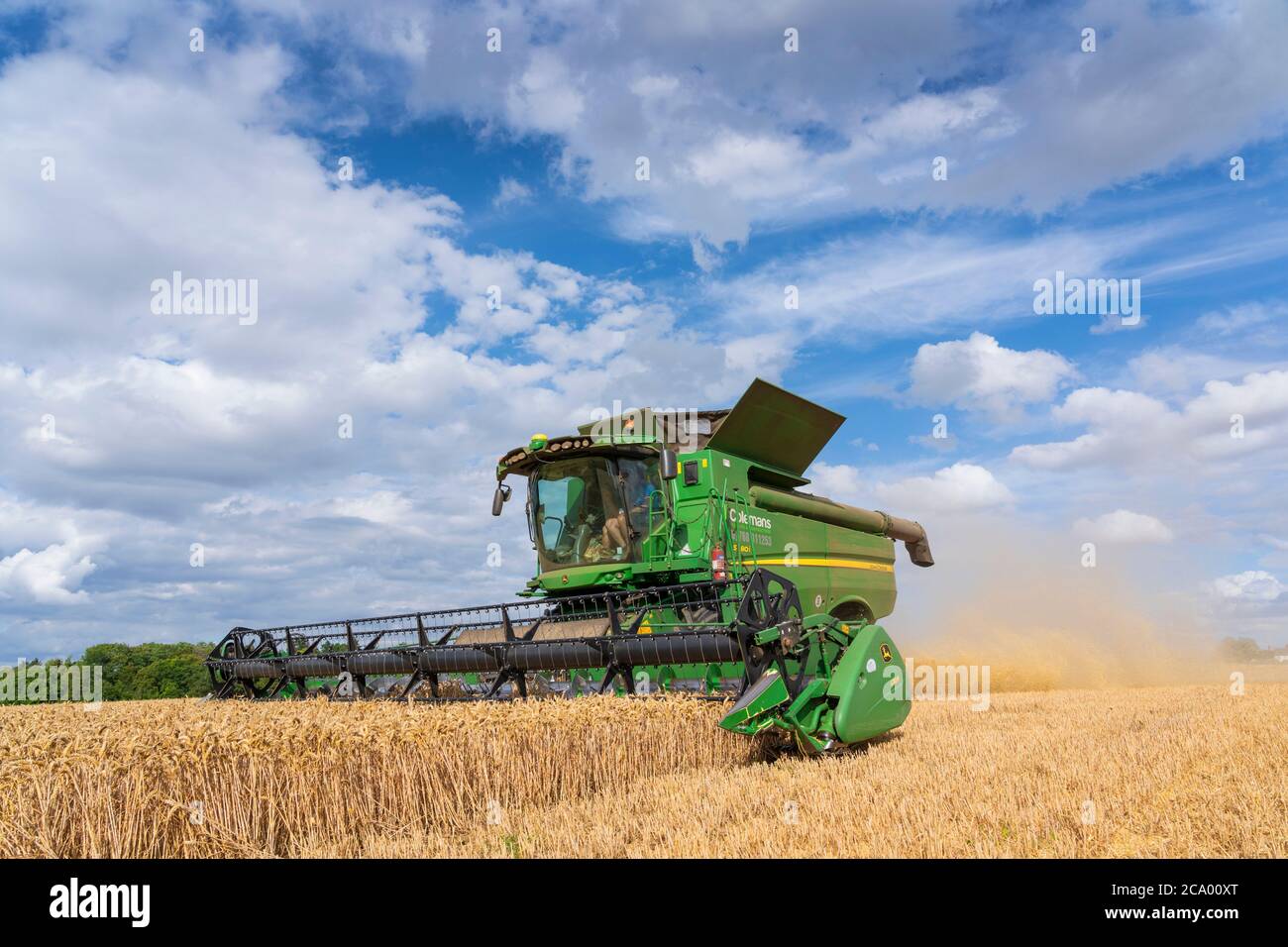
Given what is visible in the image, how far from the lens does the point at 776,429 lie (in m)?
9.16

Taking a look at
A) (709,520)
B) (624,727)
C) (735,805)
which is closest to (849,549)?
(709,520)

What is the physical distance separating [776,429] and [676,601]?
2.35 m

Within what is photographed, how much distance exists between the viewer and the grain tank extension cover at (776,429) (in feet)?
28.2

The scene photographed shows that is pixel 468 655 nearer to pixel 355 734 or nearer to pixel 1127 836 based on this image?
pixel 355 734

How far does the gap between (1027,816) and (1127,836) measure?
0.38m

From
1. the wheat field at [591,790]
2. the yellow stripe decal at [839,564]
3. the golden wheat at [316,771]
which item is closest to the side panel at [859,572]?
the yellow stripe decal at [839,564]

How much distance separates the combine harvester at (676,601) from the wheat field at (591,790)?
0.46 m

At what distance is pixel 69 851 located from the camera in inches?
122

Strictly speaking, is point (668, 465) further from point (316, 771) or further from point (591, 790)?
point (316, 771)

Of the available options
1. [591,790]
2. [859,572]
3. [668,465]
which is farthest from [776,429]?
[591,790]

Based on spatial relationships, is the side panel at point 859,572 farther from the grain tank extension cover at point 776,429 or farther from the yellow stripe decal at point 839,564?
the grain tank extension cover at point 776,429

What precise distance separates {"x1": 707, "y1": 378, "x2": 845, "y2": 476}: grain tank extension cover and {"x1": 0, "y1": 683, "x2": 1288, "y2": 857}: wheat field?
3.71 meters

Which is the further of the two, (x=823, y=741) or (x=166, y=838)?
(x=823, y=741)

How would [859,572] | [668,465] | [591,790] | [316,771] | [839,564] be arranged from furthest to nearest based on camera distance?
[859,572] < [839,564] < [668,465] < [591,790] < [316,771]
